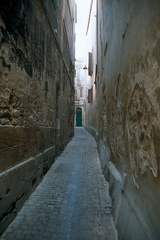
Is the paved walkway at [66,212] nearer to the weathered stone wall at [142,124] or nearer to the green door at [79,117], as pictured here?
the weathered stone wall at [142,124]

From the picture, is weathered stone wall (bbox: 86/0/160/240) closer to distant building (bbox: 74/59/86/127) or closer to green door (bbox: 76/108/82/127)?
distant building (bbox: 74/59/86/127)

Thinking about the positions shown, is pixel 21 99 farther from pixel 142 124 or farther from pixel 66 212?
pixel 142 124

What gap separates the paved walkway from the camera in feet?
8.56

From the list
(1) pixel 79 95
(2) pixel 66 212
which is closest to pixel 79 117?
(1) pixel 79 95

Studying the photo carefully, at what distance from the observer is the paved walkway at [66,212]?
261cm

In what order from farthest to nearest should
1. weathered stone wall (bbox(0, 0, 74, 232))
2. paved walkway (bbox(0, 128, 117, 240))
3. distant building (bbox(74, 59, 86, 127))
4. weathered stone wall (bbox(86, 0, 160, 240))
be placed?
distant building (bbox(74, 59, 86, 127)) → weathered stone wall (bbox(0, 0, 74, 232)) → paved walkway (bbox(0, 128, 117, 240)) → weathered stone wall (bbox(86, 0, 160, 240))

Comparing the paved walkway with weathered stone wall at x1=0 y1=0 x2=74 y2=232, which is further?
weathered stone wall at x1=0 y1=0 x2=74 y2=232

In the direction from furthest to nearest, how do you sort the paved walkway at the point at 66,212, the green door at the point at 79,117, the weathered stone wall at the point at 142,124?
the green door at the point at 79,117, the paved walkway at the point at 66,212, the weathered stone wall at the point at 142,124

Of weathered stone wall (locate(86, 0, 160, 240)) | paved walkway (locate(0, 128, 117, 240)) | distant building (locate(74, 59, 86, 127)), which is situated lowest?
paved walkway (locate(0, 128, 117, 240))

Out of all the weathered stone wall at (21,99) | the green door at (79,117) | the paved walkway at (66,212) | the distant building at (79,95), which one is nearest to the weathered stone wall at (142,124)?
the paved walkway at (66,212)

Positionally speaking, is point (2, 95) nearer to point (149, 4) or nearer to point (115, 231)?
point (149, 4)

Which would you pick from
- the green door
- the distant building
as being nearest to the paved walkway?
the distant building

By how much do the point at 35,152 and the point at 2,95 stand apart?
1.96 meters

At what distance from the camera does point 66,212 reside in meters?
3.22
